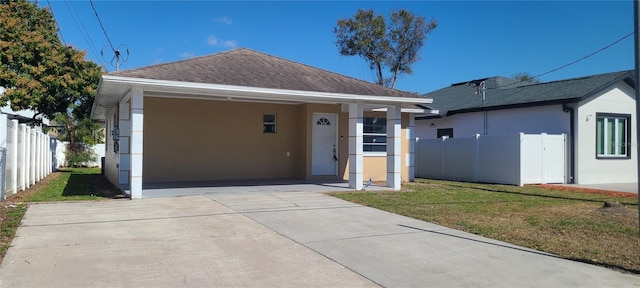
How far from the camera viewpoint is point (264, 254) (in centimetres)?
614

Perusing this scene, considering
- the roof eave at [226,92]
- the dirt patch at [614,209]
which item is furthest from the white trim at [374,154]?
the dirt patch at [614,209]

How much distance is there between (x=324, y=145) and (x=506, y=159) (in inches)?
266

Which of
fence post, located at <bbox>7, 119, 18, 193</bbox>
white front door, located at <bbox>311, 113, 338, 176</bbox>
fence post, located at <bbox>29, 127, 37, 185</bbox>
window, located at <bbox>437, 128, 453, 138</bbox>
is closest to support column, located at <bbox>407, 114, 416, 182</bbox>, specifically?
white front door, located at <bbox>311, 113, 338, 176</bbox>

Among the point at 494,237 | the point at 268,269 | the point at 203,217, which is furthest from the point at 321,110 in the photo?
the point at 268,269

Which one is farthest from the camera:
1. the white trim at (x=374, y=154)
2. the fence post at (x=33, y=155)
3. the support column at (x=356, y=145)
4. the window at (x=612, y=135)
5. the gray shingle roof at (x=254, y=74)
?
the window at (x=612, y=135)

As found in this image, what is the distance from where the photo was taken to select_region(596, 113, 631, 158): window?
59.9 ft

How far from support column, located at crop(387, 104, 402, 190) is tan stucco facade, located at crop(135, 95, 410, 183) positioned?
270 centimetres

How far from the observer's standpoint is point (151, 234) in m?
7.26

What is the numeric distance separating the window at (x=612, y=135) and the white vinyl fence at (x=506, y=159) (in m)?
1.78

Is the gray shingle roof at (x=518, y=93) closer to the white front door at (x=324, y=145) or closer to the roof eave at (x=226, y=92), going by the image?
the roof eave at (x=226, y=92)

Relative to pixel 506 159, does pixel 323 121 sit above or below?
above

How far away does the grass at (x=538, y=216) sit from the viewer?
6746 mm

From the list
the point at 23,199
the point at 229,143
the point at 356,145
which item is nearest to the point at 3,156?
the point at 23,199

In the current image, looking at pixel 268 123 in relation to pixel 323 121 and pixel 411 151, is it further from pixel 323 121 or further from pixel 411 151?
pixel 411 151
